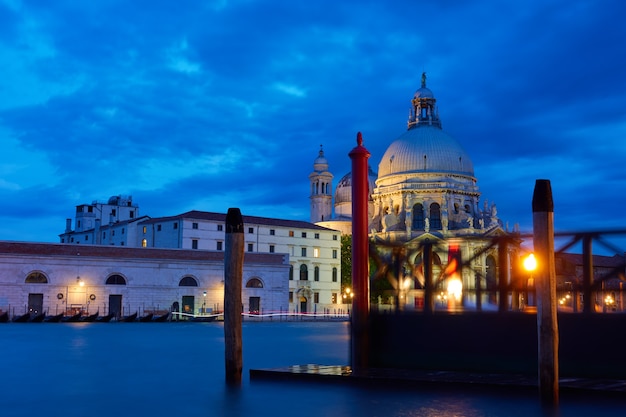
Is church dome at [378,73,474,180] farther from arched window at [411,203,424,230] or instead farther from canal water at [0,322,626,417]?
canal water at [0,322,626,417]

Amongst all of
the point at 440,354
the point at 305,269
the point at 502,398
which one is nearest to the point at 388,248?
the point at 440,354

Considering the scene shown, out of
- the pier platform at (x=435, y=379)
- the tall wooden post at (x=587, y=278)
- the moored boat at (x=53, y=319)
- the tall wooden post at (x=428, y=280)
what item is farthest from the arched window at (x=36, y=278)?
the tall wooden post at (x=587, y=278)

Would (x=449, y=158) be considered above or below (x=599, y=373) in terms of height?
above

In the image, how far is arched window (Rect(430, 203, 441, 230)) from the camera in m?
Answer: 83.6

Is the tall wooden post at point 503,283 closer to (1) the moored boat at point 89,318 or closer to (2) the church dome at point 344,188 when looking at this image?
(1) the moored boat at point 89,318

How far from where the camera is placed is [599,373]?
530 inches

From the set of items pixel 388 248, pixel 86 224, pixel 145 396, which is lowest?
pixel 145 396

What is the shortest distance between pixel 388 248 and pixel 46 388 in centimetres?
743

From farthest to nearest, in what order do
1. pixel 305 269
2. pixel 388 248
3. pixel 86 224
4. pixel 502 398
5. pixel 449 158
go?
pixel 86 224 → pixel 449 158 → pixel 305 269 → pixel 388 248 → pixel 502 398

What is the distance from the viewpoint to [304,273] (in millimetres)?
75312

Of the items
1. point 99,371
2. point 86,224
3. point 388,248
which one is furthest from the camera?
point 86,224

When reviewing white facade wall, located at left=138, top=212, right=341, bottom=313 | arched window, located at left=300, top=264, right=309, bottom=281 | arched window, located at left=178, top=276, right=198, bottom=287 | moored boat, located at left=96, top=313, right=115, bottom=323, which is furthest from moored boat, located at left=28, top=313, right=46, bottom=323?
arched window, located at left=300, top=264, right=309, bottom=281

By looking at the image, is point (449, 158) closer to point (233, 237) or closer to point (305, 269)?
point (305, 269)

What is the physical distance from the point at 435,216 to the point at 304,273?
17783 millimetres
